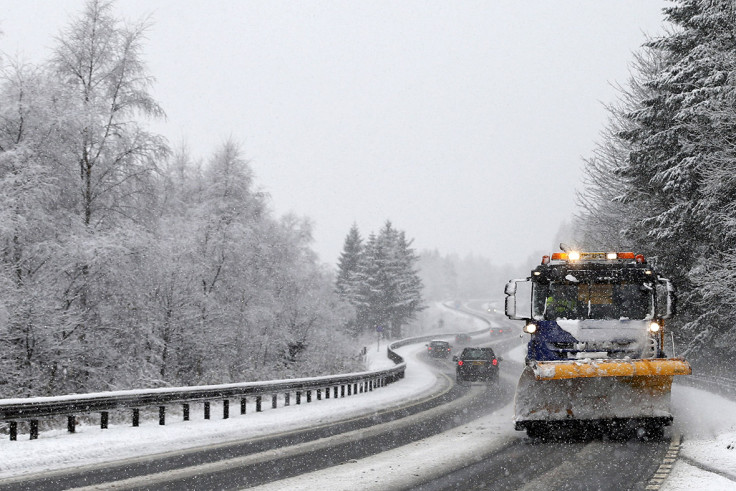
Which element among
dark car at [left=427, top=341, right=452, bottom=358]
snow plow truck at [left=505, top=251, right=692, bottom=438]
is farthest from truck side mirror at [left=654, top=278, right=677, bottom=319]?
dark car at [left=427, top=341, right=452, bottom=358]

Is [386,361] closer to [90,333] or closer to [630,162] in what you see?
[630,162]

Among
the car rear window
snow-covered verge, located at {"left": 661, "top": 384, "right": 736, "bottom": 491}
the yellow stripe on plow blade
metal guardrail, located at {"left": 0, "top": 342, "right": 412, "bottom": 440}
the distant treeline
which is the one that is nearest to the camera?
snow-covered verge, located at {"left": 661, "top": 384, "right": 736, "bottom": 491}

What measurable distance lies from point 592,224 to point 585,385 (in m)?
25.0

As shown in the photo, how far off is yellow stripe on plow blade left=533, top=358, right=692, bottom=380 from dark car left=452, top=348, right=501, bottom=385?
18087mm

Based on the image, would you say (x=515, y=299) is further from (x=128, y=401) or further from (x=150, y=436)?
(x=128, y=401)

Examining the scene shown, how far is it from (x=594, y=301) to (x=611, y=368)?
1.69 metres

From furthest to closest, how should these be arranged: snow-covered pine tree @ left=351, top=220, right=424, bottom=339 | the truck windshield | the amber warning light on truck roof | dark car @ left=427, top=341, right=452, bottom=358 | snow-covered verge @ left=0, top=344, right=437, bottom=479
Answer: snow-covered pine tree @ left=351, top=220, right=424, bottom=339
dark car @ left=427, top=341, right=452, bottom=358
the amber warning light on truck roof
the truck windshield
snow-covered verge @ left=0, top=344, right=437, bottom=479

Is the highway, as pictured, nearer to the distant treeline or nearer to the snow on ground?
the snow on ground

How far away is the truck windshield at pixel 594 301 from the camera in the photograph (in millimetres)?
11984

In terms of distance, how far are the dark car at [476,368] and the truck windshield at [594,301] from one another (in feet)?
55.1

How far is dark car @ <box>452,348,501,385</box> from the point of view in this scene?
28797 mm

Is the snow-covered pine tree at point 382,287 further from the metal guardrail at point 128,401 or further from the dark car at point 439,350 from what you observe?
the metal guardrail at point 128,401

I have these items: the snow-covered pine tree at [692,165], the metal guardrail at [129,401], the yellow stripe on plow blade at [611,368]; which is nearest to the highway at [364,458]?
the yellow stripe on plow blade at [611,368]

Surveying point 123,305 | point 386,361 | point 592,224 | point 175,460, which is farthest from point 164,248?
point 386,361
